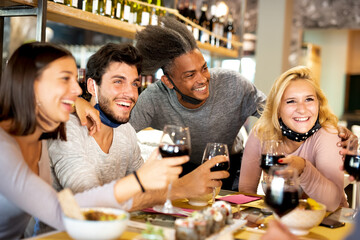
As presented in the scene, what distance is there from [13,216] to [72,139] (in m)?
0.37

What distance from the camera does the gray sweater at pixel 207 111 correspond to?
269 centimetres

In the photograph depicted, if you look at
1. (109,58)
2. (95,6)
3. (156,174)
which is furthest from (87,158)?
(95,6)

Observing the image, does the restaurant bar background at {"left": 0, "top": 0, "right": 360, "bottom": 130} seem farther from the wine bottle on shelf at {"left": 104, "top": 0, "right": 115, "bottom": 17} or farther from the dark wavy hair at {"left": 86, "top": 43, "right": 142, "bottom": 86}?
the dark wavy hair at {"left": 86, "top": 43, "right": 142, "bottom": 86}

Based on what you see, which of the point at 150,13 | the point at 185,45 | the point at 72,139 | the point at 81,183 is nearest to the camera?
the point at 81,183

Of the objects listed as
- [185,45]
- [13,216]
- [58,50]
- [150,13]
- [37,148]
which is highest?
[150,13]

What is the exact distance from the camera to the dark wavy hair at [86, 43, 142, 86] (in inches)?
74.0

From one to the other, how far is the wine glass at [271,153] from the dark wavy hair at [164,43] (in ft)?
3.26

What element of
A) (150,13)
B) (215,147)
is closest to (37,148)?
(215,147)

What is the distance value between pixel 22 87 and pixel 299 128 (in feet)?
4.62

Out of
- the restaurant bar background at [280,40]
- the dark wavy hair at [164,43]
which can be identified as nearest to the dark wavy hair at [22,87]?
the restaurant bar background at [280,40]

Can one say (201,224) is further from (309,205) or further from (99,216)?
(309,205)

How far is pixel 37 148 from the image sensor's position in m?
1.57

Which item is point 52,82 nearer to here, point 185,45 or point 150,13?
point 185,45

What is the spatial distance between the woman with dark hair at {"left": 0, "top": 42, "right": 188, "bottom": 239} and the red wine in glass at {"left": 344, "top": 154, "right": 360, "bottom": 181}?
70cm
